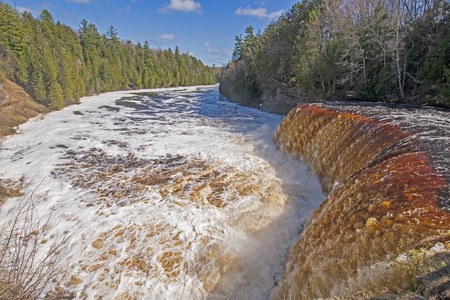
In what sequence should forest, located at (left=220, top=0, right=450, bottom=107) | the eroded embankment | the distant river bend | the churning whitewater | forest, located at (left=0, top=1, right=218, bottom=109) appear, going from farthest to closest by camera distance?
forest, located at (left=0, top=1, right=218, bottom=109), forest, located at (left=220, top=0, right=450, bottom=107), the churning whitewater, the distant river bend, the eroded embankment

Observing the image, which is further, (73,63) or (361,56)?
(73,63)

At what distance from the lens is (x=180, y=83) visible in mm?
87375

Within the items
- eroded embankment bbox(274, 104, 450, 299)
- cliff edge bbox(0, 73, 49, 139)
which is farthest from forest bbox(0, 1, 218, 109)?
eroded embankment bbox(274, 104, 450, 299)

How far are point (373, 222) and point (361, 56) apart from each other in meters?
16.9

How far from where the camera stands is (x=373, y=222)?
337 centimetres

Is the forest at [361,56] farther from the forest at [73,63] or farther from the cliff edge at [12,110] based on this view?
the forest at [73,63]

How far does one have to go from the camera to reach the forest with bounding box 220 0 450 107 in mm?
11766

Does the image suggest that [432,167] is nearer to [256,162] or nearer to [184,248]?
[184,248]

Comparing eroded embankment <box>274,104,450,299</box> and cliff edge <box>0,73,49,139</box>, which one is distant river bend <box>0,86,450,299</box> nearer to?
eroded embankment <box>274,104,450,299</box>

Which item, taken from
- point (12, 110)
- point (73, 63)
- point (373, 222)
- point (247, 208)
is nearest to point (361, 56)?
point (247, 208)

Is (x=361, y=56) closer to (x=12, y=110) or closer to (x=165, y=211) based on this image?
(x=165, y=211)

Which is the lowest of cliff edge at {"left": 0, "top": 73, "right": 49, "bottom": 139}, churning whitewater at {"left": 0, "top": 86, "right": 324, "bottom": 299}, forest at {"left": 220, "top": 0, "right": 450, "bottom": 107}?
churning whitewater at {"left": 0, "top": 86, "right": 324, "bottom": 299}

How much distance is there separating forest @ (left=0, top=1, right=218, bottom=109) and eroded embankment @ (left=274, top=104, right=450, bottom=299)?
32366mm

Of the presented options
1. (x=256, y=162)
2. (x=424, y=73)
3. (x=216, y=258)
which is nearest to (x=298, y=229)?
(x=216, y=258)
